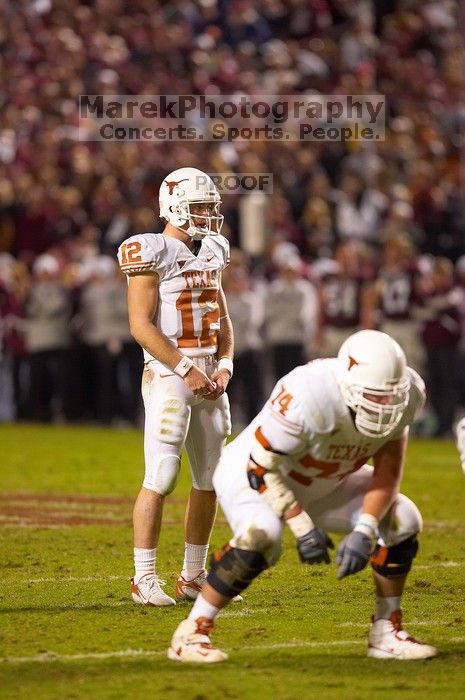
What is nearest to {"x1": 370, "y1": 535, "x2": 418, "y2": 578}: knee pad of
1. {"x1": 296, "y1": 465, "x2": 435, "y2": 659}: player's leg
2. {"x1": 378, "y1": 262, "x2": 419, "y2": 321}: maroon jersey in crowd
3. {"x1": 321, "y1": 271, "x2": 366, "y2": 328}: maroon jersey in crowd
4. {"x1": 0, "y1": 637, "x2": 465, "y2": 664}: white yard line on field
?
{"x1": 296, "y1": 465, "x2": 435, "y2": 659}: player's leg

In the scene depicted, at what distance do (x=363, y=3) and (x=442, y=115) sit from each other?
3634mm

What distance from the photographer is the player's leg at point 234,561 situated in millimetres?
4320

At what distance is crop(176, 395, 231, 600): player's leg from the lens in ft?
18.8

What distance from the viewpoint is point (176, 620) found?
5215 mm

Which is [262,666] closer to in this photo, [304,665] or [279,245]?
[304,665]

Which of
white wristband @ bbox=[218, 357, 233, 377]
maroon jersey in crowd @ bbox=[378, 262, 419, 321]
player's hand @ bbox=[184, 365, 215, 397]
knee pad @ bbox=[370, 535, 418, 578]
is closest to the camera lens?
knee pad @ bbox=[370, 535, 418, 578]

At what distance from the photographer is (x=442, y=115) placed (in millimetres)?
16297

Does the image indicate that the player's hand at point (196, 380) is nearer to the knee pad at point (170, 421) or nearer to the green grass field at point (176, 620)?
the knee pad at point (170, 421)

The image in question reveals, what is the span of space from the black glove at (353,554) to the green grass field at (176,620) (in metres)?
0.35

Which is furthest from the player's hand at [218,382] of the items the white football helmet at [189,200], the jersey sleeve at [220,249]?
the white football helmet at [189,200]

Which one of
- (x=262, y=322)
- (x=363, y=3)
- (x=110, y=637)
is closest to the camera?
(x=110, y=637)

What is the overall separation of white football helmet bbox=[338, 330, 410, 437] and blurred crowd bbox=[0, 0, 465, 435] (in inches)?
323

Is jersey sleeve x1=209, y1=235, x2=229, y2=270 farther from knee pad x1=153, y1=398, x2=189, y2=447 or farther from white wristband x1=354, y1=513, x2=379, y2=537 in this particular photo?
white wristband x1=354, y1=513, x2=379, y2=537

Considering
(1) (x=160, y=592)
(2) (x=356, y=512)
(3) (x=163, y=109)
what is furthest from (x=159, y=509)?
(3) (x=163, y=109)
